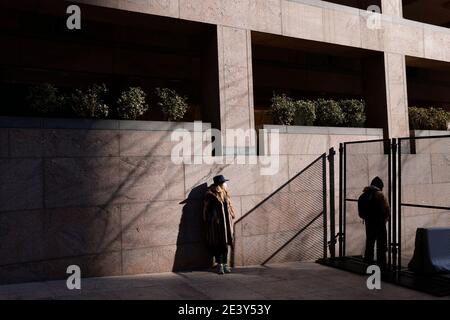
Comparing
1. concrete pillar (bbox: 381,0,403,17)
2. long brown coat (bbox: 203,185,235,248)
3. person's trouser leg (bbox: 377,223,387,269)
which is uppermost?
concrete pillar (bbox: 381,0,403,17)

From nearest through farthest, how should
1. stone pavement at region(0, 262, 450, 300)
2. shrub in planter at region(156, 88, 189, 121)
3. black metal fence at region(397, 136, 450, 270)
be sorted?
1. stone pavement at region(0, 262, 450, 300)
2. shrub in planter at region(156, 88, 189, 121)
3. black metal fence at region(397, 136, 450, 270)

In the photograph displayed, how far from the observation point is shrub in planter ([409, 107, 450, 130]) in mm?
14539

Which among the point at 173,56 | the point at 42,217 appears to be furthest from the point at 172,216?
the point at 173,56

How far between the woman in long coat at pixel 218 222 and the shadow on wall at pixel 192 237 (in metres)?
0.43

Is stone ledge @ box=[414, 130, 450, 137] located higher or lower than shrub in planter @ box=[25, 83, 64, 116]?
lower

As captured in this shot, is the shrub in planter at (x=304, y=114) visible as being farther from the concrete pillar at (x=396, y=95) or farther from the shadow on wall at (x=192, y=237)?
the shadow on wall at (x=192, y=237)

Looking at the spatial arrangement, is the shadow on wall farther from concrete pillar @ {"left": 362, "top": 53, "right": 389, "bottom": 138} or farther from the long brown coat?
concrete pillar @ {"left": 362, "top": 53, "right": 389, "bottom": 138}

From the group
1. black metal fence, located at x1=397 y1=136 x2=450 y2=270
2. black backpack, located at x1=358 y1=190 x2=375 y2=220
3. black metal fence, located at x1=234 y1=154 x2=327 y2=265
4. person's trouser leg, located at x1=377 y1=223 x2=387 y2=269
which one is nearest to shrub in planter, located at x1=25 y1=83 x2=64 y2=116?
black metal fence, located at x1=234 y1=154 x2=327 y2=265

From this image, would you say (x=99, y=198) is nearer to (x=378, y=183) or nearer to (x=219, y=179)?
(x=219, y=179)

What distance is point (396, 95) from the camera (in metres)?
13.6

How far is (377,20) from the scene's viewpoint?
13.4 metres

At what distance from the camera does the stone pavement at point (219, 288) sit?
8.15 meters

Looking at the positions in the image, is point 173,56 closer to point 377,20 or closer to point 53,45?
point 53,45

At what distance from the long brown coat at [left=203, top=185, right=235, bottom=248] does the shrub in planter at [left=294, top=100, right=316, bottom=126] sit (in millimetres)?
3489
